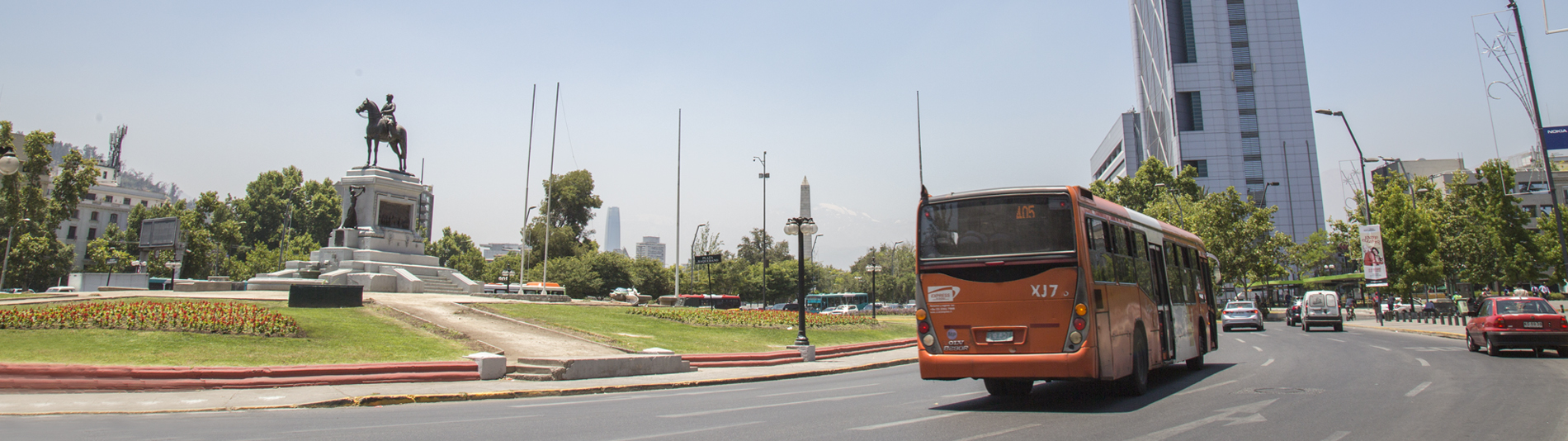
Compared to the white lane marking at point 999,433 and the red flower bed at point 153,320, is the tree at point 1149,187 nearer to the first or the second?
the red flower bed at point 153,320

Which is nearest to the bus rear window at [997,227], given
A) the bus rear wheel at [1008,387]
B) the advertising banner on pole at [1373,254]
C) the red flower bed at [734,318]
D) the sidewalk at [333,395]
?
→ the bus rear wheel at [1008,387]

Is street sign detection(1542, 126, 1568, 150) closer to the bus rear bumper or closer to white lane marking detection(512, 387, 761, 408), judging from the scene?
the bus rear bumper

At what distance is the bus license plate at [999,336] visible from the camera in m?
9.96

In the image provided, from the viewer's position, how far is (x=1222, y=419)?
8859 millimetres

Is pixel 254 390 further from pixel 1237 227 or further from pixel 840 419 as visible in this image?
pixel 1237 227

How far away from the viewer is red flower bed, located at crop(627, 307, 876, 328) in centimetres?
2958

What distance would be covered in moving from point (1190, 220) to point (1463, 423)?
2149 inches

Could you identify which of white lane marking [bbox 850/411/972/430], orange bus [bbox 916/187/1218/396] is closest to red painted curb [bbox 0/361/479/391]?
white lane marking [bbox 850/411/972/430]

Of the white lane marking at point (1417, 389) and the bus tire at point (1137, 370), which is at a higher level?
the bus tire at point (1137, 370)

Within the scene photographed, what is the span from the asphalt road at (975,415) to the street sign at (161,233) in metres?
51.1

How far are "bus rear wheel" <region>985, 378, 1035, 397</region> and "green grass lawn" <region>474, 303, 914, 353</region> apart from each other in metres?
11.2

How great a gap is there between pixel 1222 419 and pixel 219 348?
1711 cm

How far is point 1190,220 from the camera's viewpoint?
191 feet

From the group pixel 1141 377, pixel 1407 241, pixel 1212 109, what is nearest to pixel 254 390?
pixel 1141 377
